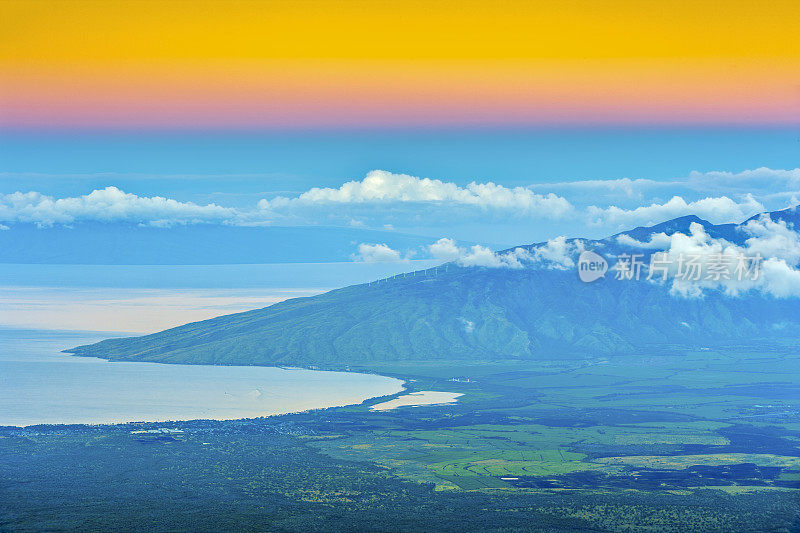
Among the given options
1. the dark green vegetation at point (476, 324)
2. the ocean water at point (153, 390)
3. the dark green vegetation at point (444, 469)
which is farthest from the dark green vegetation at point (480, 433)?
the ocean water at point (153, 390)

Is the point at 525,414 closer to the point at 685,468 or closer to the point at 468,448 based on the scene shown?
the point at 468,448

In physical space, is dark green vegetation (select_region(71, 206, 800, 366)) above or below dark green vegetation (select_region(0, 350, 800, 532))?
above

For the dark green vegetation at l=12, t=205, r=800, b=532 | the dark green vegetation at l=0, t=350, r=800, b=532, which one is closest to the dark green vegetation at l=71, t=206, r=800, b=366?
the dark green vegetation at l=12, t=205, r=800, b=532

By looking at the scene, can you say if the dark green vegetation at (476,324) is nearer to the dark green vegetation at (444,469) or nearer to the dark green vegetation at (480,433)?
the dark green vegetation at (480,433)

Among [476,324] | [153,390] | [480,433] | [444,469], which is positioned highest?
[476,324]

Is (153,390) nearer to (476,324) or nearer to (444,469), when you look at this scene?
(444,469)

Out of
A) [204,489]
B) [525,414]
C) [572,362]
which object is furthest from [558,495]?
[572,362]

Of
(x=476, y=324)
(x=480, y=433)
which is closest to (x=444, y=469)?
(x=480, y=433)

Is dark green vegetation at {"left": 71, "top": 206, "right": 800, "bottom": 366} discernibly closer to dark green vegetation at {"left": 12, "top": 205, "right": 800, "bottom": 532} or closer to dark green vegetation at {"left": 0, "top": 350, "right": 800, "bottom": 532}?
dark green vegetation at {"left": 12, "top": 205, "right": 800, "bottom": 532}
